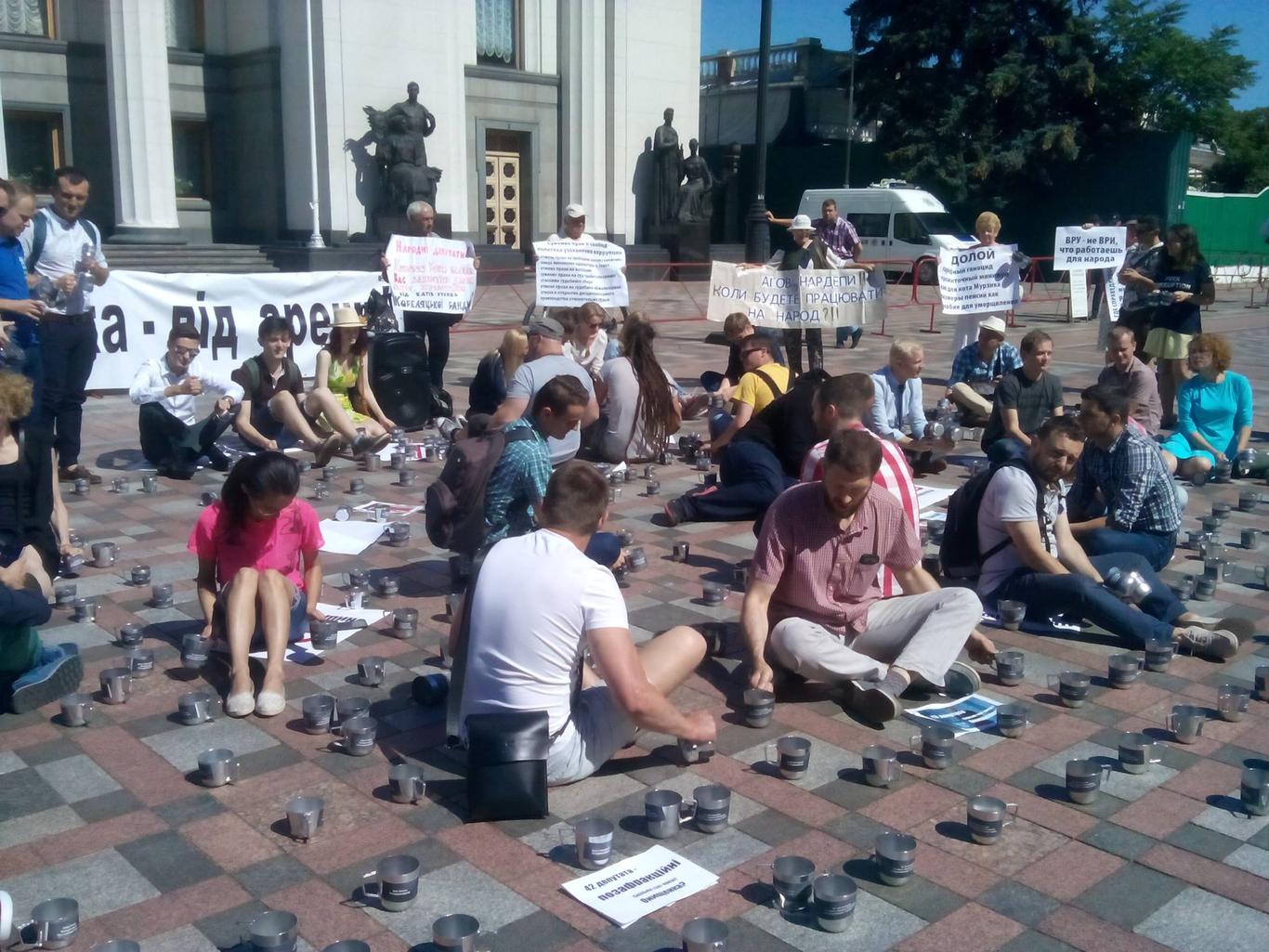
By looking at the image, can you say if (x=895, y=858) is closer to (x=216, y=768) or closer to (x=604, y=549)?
(x=216, y=768)

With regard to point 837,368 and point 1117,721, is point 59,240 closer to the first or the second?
point 1117,721

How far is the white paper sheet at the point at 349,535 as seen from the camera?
7.13 metres

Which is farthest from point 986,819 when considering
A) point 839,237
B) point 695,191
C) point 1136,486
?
point 695,191

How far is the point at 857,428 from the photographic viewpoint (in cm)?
543

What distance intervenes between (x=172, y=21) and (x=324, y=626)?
2351 cm

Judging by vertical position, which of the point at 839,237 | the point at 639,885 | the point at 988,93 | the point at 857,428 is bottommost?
the point at 639,885

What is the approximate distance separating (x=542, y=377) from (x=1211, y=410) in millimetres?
5276

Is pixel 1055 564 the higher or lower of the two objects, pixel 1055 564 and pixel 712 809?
the higher

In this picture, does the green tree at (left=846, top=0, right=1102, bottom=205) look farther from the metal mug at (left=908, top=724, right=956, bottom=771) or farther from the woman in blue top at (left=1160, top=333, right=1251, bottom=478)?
the metal mug at (left=908, top=724, right=956, bottom=771)

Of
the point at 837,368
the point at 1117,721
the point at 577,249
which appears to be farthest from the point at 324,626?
the point at 837,368

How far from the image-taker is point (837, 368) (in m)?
15.2

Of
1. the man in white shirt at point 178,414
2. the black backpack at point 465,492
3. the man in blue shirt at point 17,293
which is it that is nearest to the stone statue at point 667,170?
the man in white shirt at point 178,414

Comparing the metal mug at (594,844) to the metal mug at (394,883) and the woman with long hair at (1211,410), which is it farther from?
the woman with long hair at (1211,410)

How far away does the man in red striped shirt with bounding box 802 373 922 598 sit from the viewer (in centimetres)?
544
